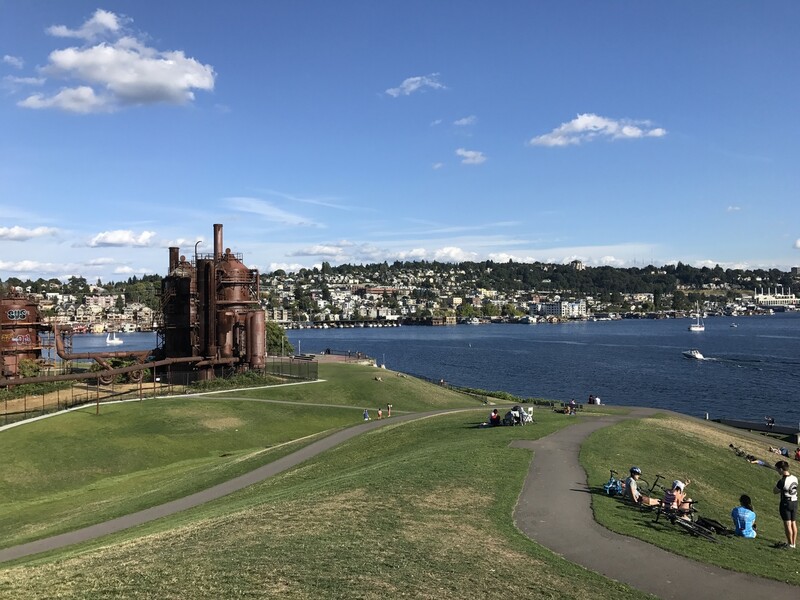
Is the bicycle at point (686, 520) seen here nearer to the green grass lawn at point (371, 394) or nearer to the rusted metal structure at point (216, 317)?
the green grass lawn at point (371, 394)

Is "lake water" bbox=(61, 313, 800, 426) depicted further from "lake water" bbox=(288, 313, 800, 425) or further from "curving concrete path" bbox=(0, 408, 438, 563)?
"curving concrete path" bbox=(0, 408, 438, 563)

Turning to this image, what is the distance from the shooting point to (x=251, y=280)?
6719 cm

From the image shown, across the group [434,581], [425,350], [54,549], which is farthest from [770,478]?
[425,350]

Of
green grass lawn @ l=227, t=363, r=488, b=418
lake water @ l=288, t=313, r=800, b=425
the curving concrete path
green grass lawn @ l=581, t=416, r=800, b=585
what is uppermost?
green grass lawn @ l=581, t=416, r=800, b=585

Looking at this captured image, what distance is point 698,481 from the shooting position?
25.3m

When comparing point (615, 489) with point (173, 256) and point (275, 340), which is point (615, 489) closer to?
point (173, 256)

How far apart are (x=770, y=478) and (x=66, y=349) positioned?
69.6 meters

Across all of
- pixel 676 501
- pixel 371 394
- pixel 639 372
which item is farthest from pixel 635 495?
pixel 639 372

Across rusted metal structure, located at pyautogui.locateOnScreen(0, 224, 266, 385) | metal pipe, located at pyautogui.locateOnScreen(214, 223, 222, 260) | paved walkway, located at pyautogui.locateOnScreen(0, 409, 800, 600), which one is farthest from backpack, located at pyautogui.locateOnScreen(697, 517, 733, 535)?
metal pipe, located at pyautogui.locateOnScreen(214, 223, 222, 260)

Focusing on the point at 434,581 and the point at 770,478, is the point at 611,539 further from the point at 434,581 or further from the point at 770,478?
the point at 770,478

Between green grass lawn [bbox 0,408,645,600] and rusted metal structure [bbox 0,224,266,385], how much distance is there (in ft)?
136

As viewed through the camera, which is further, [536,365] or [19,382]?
[536,365]

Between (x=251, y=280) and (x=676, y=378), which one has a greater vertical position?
(x=251, y=280)

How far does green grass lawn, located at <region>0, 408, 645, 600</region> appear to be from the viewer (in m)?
12.5
